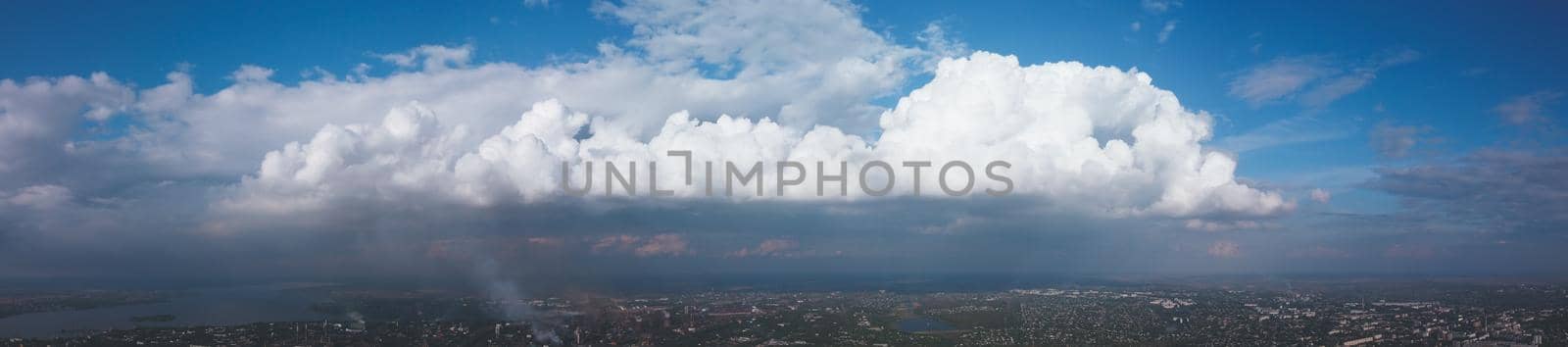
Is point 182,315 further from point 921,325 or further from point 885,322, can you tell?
point 921,325

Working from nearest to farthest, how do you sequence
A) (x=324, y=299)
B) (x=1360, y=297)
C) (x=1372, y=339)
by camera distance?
1. (x=1372, y=339)
2. (x=324, y=299)
3. (x=1360, y=297)

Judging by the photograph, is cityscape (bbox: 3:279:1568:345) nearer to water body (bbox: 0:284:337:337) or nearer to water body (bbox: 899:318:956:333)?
water body (bbox: 899:318:956:333)

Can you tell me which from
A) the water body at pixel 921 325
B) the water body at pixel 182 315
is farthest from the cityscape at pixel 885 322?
the water body at pixel 182 315

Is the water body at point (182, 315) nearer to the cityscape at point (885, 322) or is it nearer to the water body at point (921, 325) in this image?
the cityscape at point (885, 322)

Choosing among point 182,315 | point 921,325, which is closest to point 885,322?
point 921,325

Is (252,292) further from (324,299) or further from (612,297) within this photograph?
(612,297)

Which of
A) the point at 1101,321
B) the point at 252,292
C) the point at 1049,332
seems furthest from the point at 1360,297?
the point at 252,292
